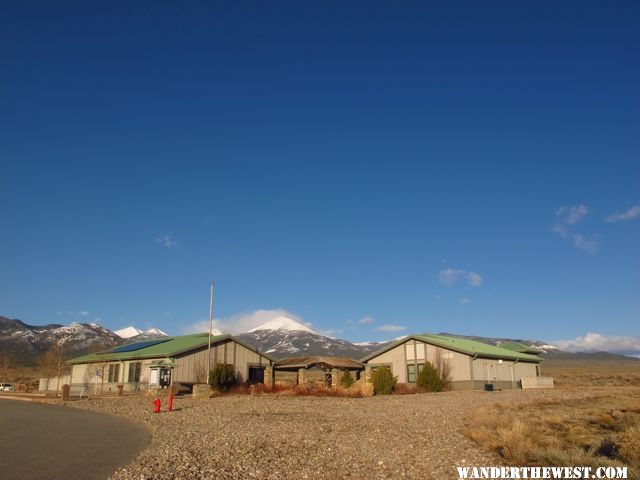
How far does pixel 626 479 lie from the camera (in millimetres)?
10367

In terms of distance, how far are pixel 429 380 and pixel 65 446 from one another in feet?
106

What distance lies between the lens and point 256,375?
49.2 m

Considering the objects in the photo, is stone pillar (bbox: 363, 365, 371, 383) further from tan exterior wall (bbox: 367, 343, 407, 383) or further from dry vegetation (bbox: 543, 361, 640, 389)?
dry vegetation (bbox: 543, 361, 640, 389)

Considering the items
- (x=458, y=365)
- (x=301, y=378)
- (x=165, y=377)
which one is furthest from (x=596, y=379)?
(x=165, y=377)

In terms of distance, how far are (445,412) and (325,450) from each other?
11561 millimetres

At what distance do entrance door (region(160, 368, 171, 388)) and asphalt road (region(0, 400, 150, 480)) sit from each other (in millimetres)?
21096

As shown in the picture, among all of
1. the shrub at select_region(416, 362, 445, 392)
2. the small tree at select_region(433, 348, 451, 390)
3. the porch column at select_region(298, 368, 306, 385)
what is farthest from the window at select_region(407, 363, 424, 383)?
the porch column at select_region(298, 368, 306, 385)

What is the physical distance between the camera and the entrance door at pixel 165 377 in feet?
137

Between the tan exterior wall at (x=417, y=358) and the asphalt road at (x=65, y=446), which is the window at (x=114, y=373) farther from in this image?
the asphalt road at (x=65, y=446)

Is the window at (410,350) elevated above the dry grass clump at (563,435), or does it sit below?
above

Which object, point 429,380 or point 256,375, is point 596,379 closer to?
point 429,380

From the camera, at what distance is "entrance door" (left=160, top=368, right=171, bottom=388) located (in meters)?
41.7

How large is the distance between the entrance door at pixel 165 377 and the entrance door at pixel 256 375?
332 inches

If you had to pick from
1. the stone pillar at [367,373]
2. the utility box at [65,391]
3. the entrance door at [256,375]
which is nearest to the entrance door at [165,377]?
the utility box at [65,391]
